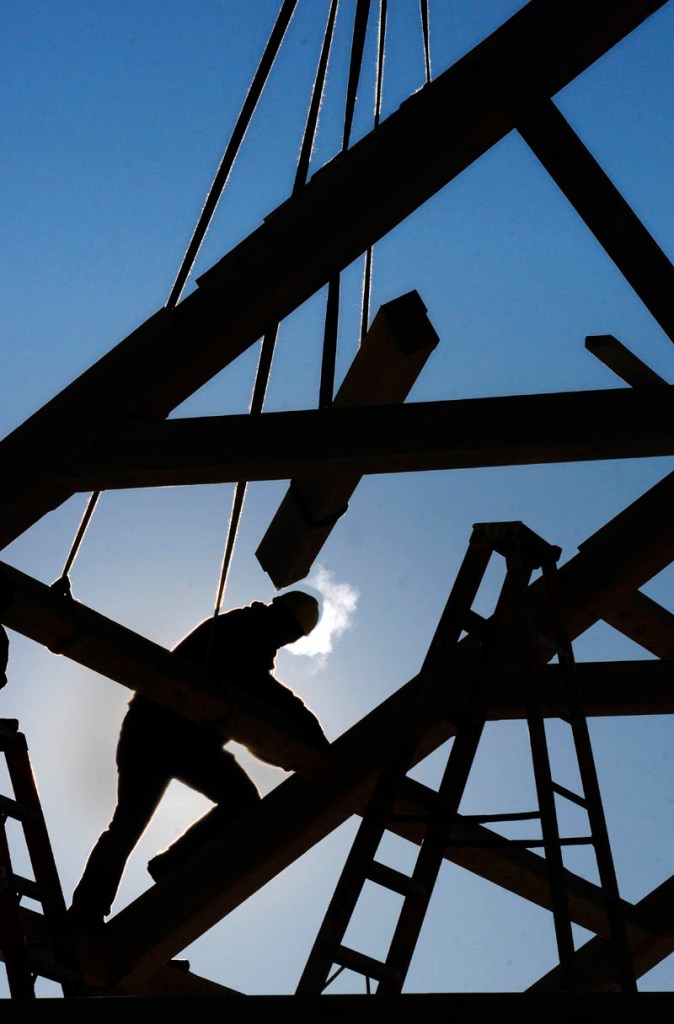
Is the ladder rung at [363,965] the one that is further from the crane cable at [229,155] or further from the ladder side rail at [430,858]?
the crane cable at [229,155]

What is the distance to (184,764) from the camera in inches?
239

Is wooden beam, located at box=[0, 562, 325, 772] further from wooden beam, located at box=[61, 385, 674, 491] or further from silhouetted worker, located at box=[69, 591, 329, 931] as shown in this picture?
wooden beam, located at box=[61, 385, 674, 491]

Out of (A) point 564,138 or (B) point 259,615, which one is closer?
(A) point 564,138

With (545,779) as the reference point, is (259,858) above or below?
above

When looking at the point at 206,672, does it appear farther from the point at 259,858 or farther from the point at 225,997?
the point at 225,997

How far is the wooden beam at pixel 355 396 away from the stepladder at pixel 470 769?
0.57 m

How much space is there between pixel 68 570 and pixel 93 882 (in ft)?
4.91

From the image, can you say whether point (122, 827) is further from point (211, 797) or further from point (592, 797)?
point (592, 797)

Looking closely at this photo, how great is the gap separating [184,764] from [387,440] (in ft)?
7.69

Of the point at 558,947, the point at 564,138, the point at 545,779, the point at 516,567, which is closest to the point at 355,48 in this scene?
the point at 564,138

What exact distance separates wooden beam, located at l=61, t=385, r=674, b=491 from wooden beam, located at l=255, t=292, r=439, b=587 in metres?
0.27

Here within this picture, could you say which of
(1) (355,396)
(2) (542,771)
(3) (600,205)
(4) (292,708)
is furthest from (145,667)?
(3) (600,205)

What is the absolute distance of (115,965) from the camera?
228 inches

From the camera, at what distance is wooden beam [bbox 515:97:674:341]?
430 centimetres
